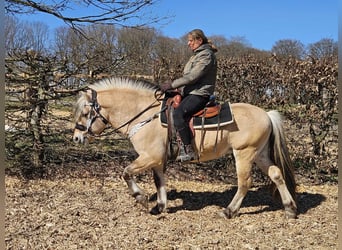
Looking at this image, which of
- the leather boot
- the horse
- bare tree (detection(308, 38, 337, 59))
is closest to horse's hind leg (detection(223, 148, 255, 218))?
the horse

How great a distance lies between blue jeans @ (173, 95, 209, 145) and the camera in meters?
5.25

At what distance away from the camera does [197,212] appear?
18.9 ft

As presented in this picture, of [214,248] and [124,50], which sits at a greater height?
[124,50]

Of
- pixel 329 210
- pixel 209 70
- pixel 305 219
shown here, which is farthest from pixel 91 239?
pixel 329 210

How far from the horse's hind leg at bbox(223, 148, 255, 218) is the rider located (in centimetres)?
71

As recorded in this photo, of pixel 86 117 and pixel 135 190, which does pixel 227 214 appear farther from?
pixel 86 117

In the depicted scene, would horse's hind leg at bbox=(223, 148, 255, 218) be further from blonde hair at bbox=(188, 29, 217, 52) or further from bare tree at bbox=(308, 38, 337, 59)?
bare tree at bbox=(308, 38, 337, 59)

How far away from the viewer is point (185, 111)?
5.25 meters

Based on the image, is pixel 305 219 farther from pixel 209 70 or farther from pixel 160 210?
pixel 209 70

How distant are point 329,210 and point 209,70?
272 centimetres

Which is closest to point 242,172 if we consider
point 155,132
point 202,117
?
point 202,117

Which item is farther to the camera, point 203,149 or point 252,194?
point 252,194

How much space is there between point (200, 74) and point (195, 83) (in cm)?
20

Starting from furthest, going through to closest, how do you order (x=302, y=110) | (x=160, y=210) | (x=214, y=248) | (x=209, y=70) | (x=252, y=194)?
(x=302, y=110) → (x=252, y=194) → (x=160, y=210) → (x=209, y=70) → (x=214, y=248)
